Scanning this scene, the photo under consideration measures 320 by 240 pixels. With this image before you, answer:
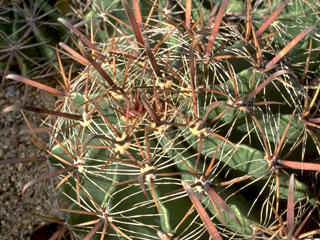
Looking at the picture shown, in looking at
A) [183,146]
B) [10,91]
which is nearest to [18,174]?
[10,91]

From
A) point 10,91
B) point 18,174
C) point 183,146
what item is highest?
point 183,146

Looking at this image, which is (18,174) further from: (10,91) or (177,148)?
(177,148)

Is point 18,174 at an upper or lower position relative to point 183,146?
lower

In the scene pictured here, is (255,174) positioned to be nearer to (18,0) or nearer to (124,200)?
(124,200)

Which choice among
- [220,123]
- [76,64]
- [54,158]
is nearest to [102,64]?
[54,158]

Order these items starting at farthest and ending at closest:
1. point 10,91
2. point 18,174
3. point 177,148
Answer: point 10,91
point 18,174
point 177,148

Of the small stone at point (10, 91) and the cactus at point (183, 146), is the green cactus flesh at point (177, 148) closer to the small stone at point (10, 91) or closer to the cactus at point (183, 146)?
the cactus at point (183, 146)

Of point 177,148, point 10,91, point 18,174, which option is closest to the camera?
point 177,148

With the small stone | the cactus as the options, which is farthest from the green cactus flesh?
the small stone

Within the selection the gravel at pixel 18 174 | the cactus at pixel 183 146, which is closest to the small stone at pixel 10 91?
the gravel at pixel 18 174
